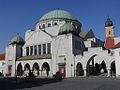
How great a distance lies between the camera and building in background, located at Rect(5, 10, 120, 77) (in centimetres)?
5612

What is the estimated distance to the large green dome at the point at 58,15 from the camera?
237 ft

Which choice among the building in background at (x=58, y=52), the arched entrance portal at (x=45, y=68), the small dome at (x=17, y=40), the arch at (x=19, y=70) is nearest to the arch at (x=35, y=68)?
the building in background at (x=58, y=52)

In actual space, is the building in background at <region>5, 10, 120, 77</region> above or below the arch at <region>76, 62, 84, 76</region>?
above

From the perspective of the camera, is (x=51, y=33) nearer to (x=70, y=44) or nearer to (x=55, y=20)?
(x=55, y=20)

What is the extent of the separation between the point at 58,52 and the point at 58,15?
54.4 feet

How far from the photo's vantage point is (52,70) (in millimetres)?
59938

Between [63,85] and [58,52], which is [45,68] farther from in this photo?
[63,85]

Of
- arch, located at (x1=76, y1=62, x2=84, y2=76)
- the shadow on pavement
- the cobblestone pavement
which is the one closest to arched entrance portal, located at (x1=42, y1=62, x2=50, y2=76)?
arch, located at (x1=76, y1=62, x2=84, y2=76)

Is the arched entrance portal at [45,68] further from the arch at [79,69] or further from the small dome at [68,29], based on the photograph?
the small dome at [68,29]

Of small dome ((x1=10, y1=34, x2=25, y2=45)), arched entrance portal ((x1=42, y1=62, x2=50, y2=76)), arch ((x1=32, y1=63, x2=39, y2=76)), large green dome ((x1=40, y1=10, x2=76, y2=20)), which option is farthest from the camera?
large green dome ((x1=40, y1=10, x2=76, y2=20))

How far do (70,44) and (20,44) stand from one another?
1942 cm

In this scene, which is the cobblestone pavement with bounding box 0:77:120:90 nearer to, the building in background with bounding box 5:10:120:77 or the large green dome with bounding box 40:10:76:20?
the building in background with bounding box 5:10:120:77

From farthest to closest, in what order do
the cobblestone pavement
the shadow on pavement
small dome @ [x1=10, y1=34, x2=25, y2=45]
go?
1. small dome @ [x1=10, y1=34, x2=25, y2=45]
2. the shadow on pavement
3. the cobblestone pavement

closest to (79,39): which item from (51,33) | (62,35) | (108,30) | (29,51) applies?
(62,35)
